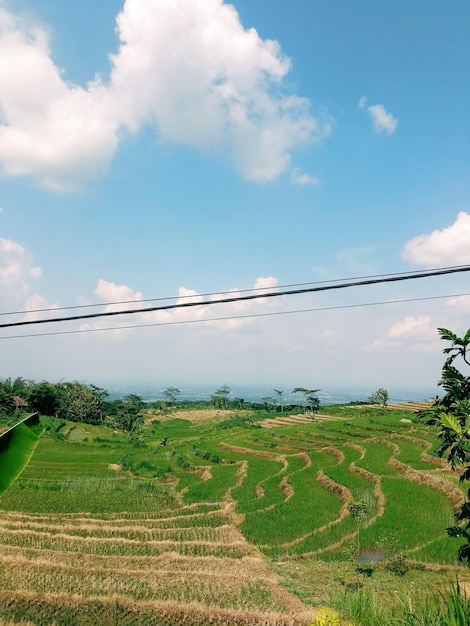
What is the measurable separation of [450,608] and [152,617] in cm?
773

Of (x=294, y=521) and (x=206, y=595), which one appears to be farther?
(x=294, y=521)

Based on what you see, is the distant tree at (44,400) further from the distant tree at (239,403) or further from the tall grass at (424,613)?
the tall grass at (424,613)

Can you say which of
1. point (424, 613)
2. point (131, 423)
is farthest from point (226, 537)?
point (131, 423)

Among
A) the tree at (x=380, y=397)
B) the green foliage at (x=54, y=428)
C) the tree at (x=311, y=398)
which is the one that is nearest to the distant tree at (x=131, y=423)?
the green foliage at (x=54, y=428)

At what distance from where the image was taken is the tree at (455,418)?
400cm

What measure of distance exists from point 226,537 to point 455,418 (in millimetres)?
13617

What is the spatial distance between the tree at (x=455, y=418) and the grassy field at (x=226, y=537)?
3.36 metres

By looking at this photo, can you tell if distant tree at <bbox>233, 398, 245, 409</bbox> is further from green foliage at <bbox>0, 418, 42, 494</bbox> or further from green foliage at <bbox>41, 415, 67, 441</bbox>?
green foliage at <bbox>0, 418, 42, 494</bbox>

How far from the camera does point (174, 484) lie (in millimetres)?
26797

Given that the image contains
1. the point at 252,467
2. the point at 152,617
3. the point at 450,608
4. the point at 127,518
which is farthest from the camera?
the point at 252,467

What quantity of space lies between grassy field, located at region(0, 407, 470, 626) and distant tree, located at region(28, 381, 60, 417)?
95.9 feet

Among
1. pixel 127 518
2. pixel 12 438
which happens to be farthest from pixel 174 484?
pixel 12 438

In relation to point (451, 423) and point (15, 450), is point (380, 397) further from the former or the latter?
point (15, 450)

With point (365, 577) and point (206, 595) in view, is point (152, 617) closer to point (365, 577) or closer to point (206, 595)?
point (206, 595)
